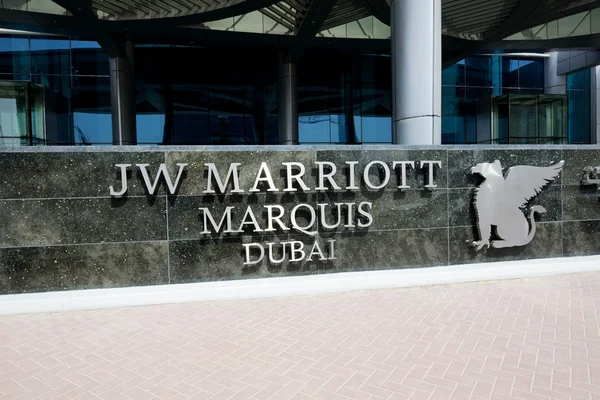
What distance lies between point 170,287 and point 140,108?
61.7 feet

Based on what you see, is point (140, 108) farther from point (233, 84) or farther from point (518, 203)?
point (518, 203)

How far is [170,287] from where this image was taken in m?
6.73

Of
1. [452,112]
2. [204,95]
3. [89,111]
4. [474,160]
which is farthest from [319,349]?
[452,112]

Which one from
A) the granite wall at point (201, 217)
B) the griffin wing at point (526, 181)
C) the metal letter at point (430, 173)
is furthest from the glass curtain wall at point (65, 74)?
the griffin wing at point (526, 181)

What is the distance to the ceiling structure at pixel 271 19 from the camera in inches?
656

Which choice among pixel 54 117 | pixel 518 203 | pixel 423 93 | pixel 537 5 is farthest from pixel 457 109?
pixel 54 117

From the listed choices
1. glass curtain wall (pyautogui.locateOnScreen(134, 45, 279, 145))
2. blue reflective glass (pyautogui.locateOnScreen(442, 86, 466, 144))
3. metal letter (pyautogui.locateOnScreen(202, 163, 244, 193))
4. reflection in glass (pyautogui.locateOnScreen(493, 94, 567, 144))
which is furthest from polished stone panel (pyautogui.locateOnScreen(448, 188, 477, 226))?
reflection in glass (pyautogui.locateOnScreen(493, 94, 567, 144))

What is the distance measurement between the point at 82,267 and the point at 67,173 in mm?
1469

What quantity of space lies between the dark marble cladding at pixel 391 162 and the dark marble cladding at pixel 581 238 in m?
2.90

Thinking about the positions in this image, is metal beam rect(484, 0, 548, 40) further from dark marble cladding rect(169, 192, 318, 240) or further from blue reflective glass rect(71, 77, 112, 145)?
blue reflective glass rect(71, 77, 112, 145)

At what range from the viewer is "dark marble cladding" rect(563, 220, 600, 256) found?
27.3 feet

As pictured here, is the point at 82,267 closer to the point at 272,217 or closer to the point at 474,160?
the point at 272,217

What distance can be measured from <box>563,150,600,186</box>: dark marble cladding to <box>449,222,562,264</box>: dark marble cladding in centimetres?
93

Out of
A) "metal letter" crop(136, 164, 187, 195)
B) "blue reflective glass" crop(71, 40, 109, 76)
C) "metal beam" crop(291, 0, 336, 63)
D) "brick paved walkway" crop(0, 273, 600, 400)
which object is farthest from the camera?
"blue reflective glass" crop(71, 40, 109, 76)
